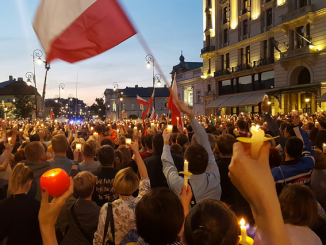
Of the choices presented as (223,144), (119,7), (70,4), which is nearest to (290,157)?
(223,144)

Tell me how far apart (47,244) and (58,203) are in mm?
312

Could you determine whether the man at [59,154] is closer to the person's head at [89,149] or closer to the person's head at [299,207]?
the person's head at [89,149]

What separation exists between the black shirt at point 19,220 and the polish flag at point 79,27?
2045mm

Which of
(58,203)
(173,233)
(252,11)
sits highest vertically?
(252,11)

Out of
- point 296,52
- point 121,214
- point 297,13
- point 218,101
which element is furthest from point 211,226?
point 218,101

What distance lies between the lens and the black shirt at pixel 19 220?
3248 mm

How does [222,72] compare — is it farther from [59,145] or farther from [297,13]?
[59,145]

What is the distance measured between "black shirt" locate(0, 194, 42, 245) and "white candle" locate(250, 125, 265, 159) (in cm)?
298

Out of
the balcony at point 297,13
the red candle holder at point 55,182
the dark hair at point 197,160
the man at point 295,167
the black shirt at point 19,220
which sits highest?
the balcony at point 297,13

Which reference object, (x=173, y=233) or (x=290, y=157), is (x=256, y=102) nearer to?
(x=290, y=157)

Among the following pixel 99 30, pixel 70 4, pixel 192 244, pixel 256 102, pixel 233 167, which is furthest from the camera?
pixel 256 102

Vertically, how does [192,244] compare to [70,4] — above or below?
below

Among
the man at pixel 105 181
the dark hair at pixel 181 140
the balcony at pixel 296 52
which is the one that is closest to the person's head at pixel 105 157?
the man at pixel 105 181

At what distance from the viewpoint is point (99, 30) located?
14.2 ft
